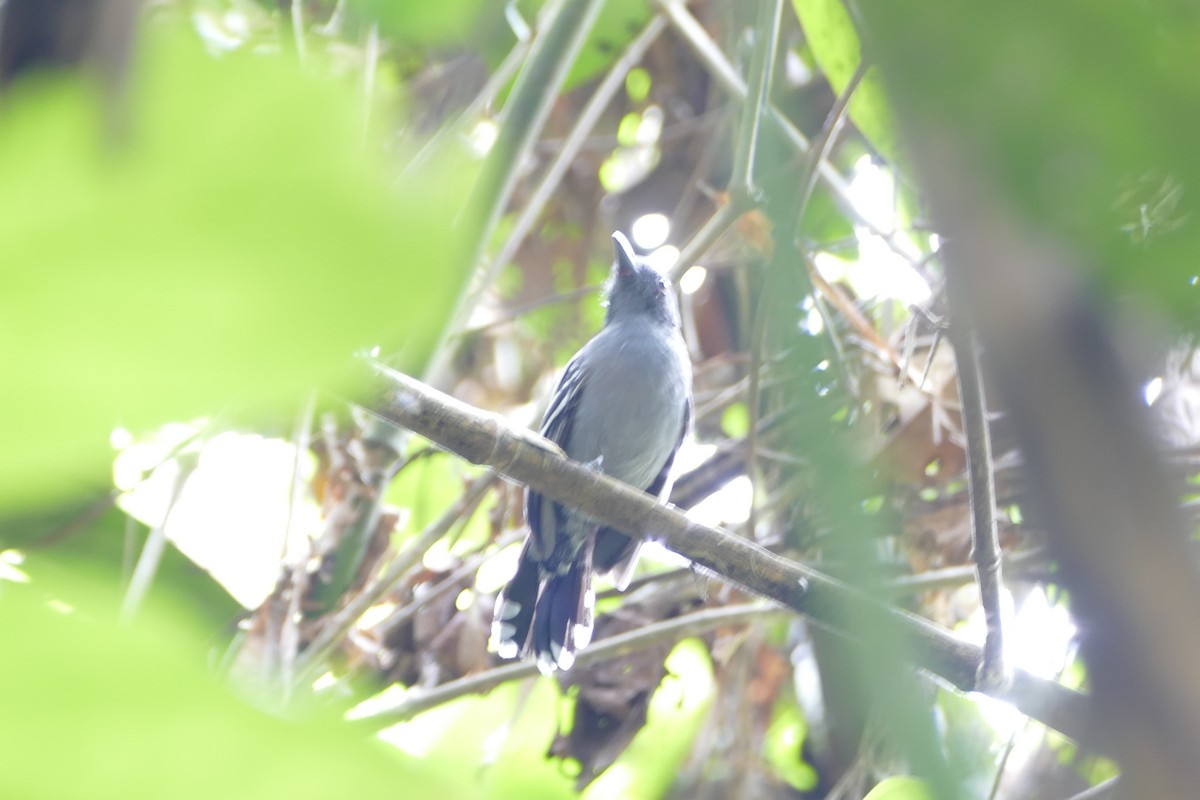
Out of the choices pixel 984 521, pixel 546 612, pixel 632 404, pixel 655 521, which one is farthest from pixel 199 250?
pixel 632 404

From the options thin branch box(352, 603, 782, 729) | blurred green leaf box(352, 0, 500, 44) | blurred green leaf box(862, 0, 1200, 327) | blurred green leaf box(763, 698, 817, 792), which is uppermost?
blurred green leaf box(352, 0, 500, 44)

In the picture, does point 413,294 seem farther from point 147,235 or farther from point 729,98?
point 729,98

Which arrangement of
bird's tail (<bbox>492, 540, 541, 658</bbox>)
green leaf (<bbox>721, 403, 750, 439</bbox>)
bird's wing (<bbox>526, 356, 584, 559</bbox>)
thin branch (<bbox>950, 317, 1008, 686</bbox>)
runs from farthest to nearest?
green leaf (<bbox>721, 403, 750, 439</bbox>)
bird's wing (<bbox>526, 356, 584, 559</bbox>)
bird's tail (<bbox>492, 540, 541, 658</bbox>)
thin branch (<bbox>950, 317, 1008, 686</bbox>)

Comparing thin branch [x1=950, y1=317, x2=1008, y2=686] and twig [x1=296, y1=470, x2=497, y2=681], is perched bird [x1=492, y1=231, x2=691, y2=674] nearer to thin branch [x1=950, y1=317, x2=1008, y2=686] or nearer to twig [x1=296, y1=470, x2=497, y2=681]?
twig [x1=296, y1=470, x2=497, y2=681]

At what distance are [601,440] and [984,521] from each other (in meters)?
2.39

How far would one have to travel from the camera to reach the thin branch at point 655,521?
7.09ft

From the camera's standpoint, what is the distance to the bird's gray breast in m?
4.40

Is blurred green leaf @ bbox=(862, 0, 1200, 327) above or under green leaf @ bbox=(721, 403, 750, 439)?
above

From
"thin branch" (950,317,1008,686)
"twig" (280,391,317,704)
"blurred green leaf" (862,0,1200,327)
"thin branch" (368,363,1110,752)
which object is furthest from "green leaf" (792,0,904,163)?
"blurred green leaf" (862,0,1200,327)

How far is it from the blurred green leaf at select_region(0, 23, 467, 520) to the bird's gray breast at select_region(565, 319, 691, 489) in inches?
163

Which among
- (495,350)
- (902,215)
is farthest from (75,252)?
(495,350)

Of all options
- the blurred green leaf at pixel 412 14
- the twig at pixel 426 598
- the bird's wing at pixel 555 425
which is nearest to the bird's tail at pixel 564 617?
the bird's wing at pixel 555 425

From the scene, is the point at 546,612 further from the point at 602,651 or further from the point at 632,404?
the point at 632,404

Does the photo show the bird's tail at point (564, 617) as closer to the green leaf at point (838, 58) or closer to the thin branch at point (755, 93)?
the thin branch at point (755, 93)
